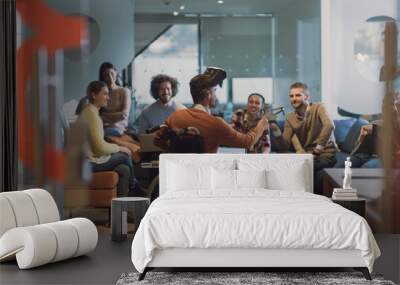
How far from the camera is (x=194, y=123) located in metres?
8.38

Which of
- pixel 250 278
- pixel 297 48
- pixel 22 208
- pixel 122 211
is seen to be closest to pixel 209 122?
pixel 297 48

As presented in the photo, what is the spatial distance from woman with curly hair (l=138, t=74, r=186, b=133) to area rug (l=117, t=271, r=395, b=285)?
2658mm

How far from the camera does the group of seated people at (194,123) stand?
8328mm

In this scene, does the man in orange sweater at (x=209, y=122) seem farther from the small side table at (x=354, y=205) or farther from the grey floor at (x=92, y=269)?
the grey floor at (x=92, y=269)

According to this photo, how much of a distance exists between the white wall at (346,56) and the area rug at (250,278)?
9.10 feet

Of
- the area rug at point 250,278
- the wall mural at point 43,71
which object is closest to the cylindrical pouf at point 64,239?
the area rug at point 250,278

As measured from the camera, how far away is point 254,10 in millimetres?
8359

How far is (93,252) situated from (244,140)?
2279 millimetres

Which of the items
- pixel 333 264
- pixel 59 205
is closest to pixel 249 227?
pixel 333 264

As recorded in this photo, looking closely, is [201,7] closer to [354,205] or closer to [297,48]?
[297,48]

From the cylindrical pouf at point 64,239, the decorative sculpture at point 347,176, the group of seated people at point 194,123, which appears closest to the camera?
the cylindrical pouf at point 64,239

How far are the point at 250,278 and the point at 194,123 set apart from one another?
298cm

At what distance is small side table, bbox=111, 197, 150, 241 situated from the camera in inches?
299

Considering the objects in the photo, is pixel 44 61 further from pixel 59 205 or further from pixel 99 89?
pixel 59 205
